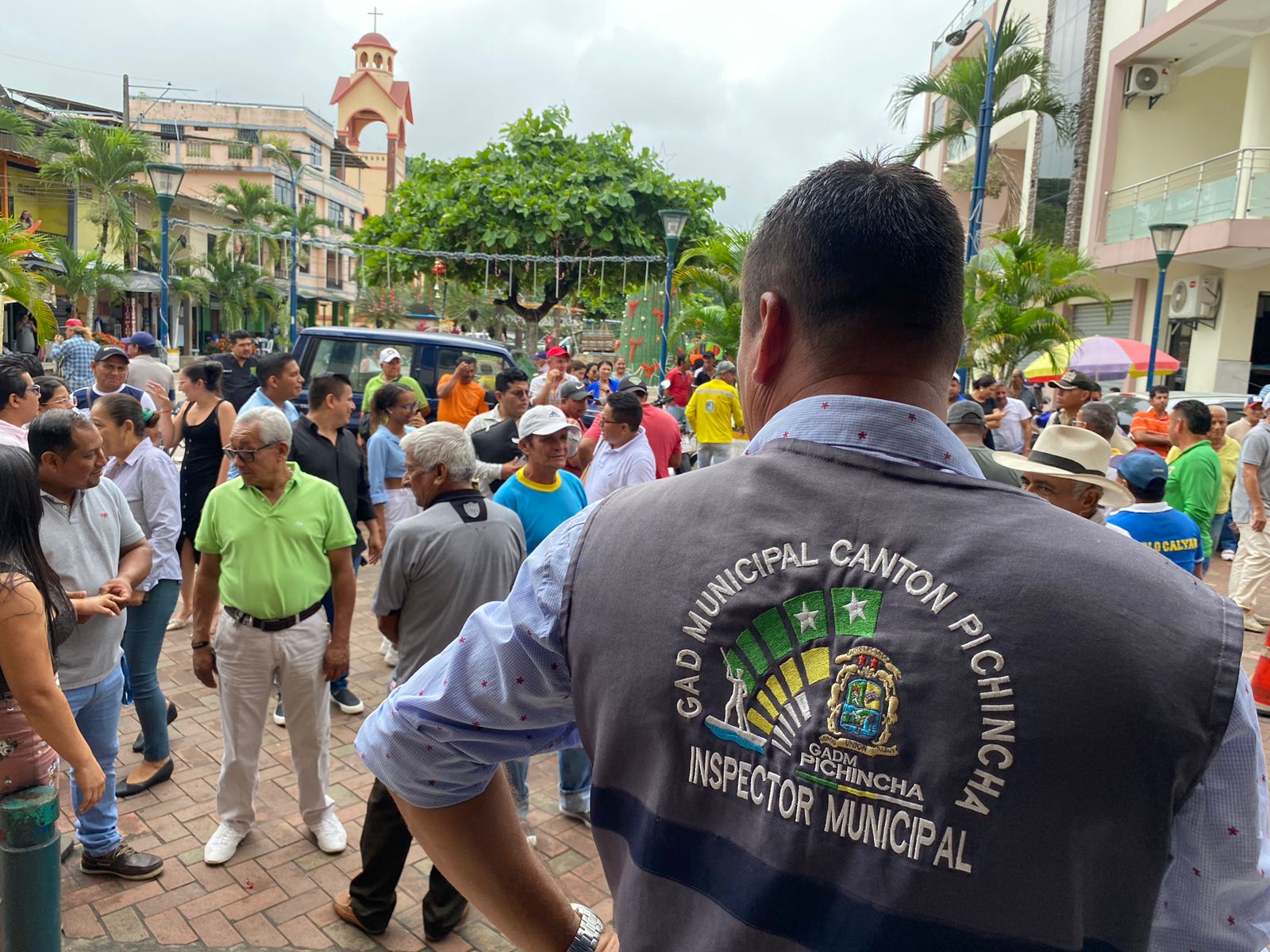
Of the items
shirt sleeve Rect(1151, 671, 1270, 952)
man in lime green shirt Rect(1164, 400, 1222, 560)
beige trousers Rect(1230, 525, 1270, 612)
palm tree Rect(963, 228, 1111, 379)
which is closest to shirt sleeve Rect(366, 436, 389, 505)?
man in lime green shirt Rect(1164, 400, 1222, 560)

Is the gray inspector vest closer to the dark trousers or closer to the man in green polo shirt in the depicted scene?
the dark trousers

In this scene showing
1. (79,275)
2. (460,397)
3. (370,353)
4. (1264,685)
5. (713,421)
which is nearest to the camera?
(1264,685)

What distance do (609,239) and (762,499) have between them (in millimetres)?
21610

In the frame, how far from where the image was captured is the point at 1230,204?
1579 cm

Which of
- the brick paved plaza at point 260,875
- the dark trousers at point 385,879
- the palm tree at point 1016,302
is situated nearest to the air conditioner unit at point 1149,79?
the palm tree at point 1016,302

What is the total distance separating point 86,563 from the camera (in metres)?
3.62

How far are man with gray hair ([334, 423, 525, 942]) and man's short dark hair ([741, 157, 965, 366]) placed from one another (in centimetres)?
271

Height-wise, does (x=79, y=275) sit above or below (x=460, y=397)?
above

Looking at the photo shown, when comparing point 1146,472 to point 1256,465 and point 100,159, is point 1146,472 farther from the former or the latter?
point 100,159

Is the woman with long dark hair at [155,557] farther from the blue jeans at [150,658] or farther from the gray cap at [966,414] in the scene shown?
the gray cap at [966,414]

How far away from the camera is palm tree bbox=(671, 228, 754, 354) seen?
16531 millimetres

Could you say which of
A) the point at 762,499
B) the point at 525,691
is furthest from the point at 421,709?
the point at 762,499

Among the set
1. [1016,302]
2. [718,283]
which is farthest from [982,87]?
[718,283]

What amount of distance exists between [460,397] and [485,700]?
8006 mm
